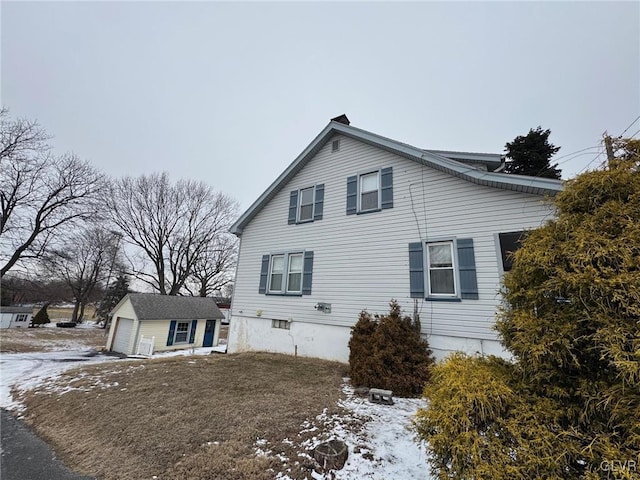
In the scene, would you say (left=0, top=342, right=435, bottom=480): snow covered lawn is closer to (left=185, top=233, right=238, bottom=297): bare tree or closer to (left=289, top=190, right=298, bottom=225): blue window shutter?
(left=289, top=190, right=298, bottom=225): blue window shutter

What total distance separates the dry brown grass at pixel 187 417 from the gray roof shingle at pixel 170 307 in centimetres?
1125

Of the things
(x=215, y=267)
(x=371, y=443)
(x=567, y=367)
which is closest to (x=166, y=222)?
(x=215, y=267)

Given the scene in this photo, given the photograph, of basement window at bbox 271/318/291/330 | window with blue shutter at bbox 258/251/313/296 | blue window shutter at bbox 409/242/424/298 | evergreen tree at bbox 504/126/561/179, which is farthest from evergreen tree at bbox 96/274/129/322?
evergreen tree at bbox 504/126/561/179

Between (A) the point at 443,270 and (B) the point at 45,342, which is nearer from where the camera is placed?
(A) the point at 443,270

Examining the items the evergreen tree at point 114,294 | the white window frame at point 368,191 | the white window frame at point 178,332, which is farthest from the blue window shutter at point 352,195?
the evergreen tree at point 114,294

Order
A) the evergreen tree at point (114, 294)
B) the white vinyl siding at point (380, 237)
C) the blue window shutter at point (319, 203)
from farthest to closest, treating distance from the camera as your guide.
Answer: the evergreen tree at point (114, 294)
the blue window shutter at point (319, 203)
the white vinyl siding at point (380, 237)

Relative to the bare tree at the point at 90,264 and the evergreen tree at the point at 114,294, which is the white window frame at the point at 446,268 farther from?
the evergreen tree at the point at 114,294

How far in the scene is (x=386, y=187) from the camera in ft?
29.0

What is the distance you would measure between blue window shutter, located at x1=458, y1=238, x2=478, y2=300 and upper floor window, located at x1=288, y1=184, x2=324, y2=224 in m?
5.07

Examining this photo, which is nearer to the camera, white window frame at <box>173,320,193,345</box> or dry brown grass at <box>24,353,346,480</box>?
dry brown grass at <box>24,353,346,480</box>

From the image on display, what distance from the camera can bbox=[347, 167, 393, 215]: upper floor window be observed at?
877cm

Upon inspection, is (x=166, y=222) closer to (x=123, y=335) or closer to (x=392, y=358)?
(x=123, y=335)

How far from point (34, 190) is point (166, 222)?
1119 centimetres

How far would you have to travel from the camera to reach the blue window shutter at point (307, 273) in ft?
31.2
